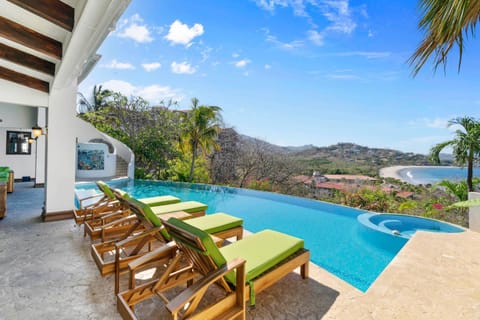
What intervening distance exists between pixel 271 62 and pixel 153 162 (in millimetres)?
9992

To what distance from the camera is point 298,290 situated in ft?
9.81

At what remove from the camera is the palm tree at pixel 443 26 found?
2.27 metres

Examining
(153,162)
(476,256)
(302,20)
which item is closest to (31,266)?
(476,256)

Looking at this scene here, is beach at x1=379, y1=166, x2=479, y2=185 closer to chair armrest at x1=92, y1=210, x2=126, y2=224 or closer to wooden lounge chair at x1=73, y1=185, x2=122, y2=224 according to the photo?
chair armrest at x1=92, y1=210, x2=126, y2=224

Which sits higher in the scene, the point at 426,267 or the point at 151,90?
the point at 151,90

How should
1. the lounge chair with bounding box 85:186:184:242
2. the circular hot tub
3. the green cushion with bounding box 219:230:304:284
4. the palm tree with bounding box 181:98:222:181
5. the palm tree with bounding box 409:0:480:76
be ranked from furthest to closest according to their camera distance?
the palm tree with bounding box 181:98:222:181 → the circular hot tub → the lounge chair with bounding box 85:186:184:242 → the green cushion with bounding box 219:230:304:284 → the palm tree with bounding box 409:0:480:76

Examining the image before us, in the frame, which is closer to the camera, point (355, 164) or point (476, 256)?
point (476, 256)

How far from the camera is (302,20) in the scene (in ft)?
40.5

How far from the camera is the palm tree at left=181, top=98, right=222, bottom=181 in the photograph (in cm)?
1391

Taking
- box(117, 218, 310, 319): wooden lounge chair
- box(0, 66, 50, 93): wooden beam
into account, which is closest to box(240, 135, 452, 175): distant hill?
box(117, 218, 310, 319): wooden lounge chair

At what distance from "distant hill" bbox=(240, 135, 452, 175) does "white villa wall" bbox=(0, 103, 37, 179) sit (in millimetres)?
10690

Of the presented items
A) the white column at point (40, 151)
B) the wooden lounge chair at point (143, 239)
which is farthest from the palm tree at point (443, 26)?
the white column at point (40, 151)

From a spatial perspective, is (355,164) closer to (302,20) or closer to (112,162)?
(302,20)

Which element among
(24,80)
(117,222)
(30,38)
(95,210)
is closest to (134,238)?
(117,222)
